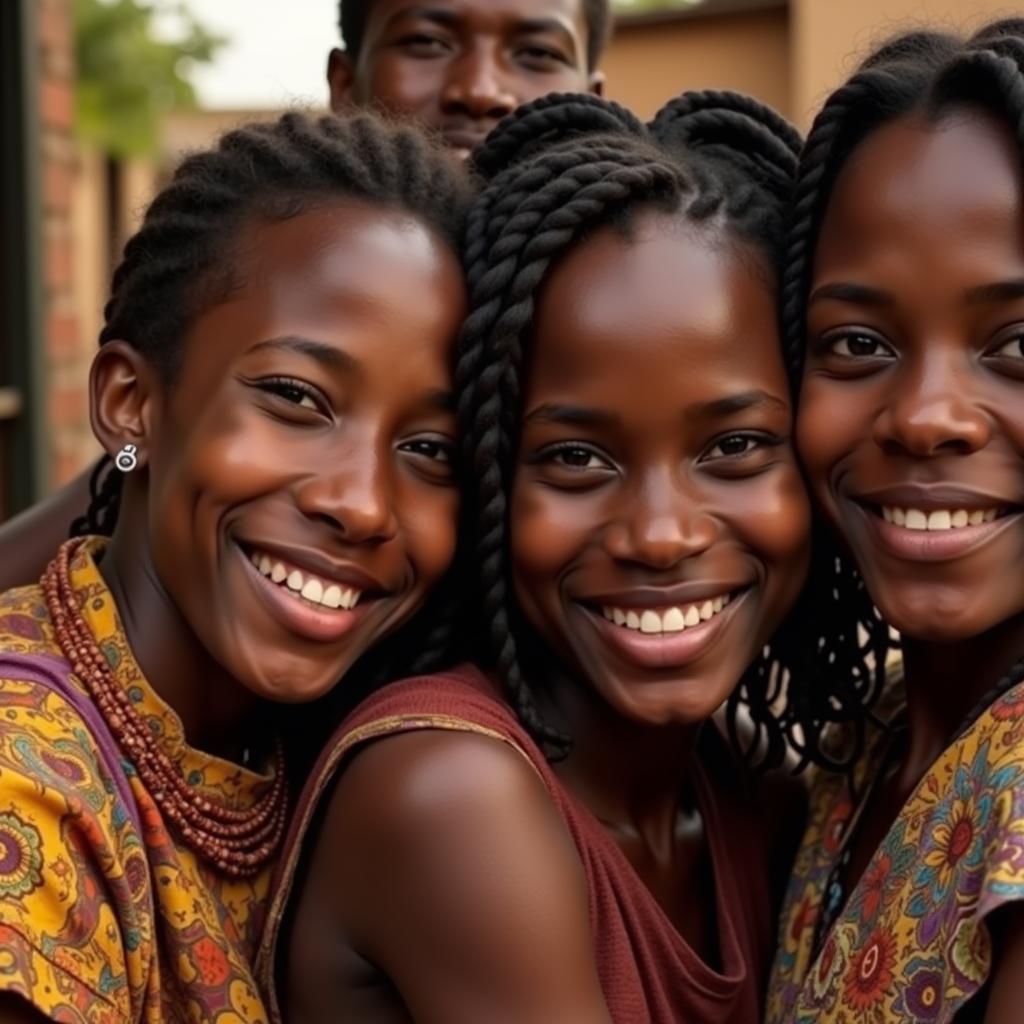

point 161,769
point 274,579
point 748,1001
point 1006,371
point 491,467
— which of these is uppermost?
point 1006,371

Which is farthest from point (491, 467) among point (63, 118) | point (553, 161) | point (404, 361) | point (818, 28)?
point (63, 118)

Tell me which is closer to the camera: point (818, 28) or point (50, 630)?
point (50, 630)

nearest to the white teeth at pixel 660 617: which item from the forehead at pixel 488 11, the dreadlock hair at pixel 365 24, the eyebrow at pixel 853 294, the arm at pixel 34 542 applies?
the eyebrow at pixel 853 294

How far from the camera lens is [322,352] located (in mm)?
2223

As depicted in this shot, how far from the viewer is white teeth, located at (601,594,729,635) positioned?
7.34 feet

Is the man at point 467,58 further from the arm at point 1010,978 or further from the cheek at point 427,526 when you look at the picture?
the arm at point 1010,978

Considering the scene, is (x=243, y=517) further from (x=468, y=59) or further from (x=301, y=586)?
(x=468, y=59)

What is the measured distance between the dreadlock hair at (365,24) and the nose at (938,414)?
179 cm

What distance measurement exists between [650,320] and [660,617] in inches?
13.9

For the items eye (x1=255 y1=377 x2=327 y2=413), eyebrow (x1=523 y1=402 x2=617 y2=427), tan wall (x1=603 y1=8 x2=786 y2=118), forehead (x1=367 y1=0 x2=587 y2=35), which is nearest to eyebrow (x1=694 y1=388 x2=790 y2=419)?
eyebrow (x1=523 y1=402 x2=617 y2=427)

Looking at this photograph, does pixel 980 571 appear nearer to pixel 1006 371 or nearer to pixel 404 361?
pixel 1006 371

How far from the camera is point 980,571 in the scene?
2.17 meters

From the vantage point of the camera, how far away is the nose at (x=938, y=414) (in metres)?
2.10

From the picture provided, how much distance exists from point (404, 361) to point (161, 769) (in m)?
0.57
